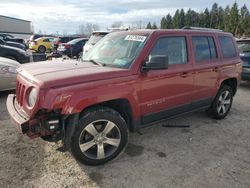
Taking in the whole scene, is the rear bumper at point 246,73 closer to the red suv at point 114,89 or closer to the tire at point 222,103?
the tire at point 222,103

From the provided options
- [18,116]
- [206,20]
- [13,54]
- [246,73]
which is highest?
[206,20]

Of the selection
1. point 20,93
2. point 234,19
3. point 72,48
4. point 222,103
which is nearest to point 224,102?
point 222,103

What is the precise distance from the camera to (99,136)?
11.4 ft

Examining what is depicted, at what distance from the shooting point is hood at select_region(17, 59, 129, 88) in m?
3.00

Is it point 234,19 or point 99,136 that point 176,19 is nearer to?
point 234,19

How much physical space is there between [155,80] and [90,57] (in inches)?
52.6

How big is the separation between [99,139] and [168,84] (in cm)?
145

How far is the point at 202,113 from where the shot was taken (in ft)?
19.2

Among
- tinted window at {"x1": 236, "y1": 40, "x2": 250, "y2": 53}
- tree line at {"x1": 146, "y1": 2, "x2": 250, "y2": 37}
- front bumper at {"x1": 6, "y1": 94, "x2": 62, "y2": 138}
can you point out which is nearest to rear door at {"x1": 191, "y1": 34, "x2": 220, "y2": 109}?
front bumper at {"x1": 6, "y1": 94, "x2": 62, "y2": 138}

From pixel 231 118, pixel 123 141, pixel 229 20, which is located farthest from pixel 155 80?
pixel 229 20

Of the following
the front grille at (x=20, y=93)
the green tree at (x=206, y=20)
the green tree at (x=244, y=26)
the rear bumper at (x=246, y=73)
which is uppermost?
the green tree at (x=206, y=20)

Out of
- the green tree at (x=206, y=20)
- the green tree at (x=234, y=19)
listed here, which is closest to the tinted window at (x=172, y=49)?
the green tree at (x=234, y=19)

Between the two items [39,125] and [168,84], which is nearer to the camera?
[39,125]

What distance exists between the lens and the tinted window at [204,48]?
14.8 ft
